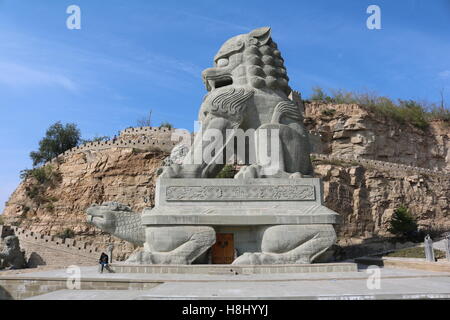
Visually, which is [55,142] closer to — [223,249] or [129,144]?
[129,144]

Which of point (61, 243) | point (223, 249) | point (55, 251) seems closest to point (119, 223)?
point (223, 249)

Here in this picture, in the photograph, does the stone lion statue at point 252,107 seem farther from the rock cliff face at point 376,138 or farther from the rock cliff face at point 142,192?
the rock cliff face at point 376,138

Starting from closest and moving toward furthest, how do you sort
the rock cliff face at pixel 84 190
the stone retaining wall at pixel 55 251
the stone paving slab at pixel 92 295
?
1. the stone paving slab at pixel 92 295
2. the stone retaining wall at pixel 55 251
3. the rock cliff face at pixel 84 190

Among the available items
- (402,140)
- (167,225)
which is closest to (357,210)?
(402,140)

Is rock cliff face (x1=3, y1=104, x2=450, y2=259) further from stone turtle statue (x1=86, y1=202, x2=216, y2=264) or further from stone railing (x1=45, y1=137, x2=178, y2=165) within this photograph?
stone turtle statue (x1=86, y1=202, x2=216, y2=264)

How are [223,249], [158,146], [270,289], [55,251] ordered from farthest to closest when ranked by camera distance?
1. [158,146]
2. [55,251]
3. [223,249]
4. [270,289]

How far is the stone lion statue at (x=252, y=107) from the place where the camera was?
26.7 feet

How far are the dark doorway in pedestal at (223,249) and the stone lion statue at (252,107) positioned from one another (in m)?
1.39

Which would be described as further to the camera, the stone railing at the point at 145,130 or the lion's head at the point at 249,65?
the stone railing at the point at 145,130

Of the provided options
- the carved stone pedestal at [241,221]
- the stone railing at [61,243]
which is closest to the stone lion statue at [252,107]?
the carved stone pedestal at [241,221]

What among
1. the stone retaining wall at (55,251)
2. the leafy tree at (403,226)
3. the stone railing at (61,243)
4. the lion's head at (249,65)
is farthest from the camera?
the leafy tree at (403,226)

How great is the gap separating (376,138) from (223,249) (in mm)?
39378

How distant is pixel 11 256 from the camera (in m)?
18.9
